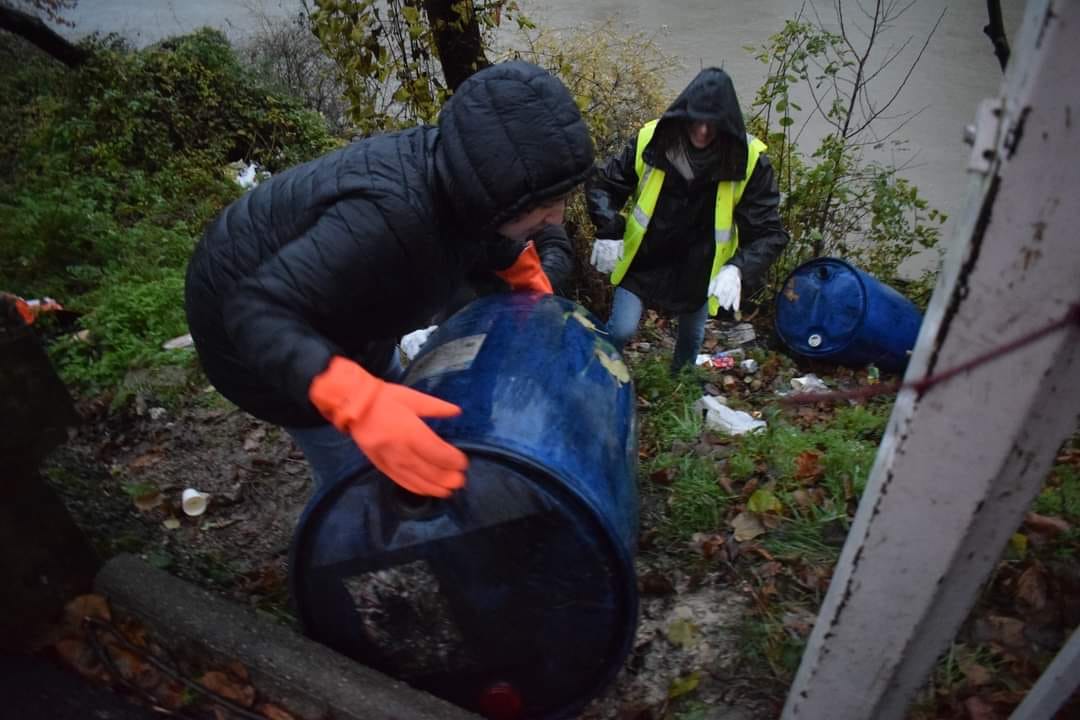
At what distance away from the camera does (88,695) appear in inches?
61.7

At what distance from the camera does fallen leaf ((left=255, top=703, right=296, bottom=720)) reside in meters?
1.63

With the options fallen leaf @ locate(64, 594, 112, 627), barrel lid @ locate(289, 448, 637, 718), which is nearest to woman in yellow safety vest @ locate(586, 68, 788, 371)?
barrel lid @ locate(289, 448, 637, 718)

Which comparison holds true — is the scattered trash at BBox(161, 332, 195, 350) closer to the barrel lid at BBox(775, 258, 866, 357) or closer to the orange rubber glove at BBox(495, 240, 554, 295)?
the orange rubber glove at BBox(495, 240, 554, 295)

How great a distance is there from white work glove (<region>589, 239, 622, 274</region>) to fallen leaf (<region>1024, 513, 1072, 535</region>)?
2.05 m

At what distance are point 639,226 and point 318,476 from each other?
1.87m

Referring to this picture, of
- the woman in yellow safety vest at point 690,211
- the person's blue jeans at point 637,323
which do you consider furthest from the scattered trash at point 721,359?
the woman in yellow safety vest at point 690,211

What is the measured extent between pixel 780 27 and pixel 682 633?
1017 centimetres

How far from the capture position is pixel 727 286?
10.0ft

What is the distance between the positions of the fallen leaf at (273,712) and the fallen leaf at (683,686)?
1.01 meters

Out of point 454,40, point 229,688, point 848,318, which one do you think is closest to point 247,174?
point 454,40

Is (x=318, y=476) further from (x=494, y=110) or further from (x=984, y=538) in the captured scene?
(x=984, y=538)

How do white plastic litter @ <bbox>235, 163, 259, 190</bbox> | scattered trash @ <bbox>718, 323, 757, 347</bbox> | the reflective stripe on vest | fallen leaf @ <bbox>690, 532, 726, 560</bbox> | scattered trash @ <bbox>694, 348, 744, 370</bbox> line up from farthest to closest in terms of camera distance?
1. white plastic litter @ <bbox>235, 163, 259, 190</bbox>
2. scattered trash @ <bbox>718, 323, 757, 347</bbox>
3. scattered trash @ <bbox>694, 348, 744, 370</bbox>
4. the reflective stripe on vest
5. fallen leaf @ <bbox>690, 532, 726, 560</bbox>

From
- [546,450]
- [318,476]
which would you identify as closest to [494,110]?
[546,450]

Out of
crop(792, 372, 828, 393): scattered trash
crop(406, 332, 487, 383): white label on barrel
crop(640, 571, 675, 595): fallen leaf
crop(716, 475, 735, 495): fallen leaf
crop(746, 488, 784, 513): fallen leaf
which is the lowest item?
crop(792, 372, 828, 393): scattered trash
